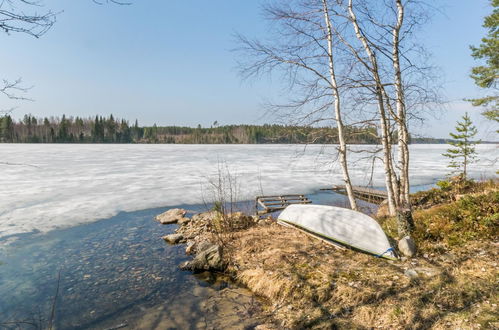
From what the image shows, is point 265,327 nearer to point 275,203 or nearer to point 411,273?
point 411,273

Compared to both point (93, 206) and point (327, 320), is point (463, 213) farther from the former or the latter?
point (93, 206)

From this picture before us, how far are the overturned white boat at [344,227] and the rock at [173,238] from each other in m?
3.52

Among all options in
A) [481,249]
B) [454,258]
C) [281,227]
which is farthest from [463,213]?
[281,227]

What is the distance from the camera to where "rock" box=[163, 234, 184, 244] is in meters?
8.46

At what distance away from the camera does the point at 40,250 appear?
23.8 feet

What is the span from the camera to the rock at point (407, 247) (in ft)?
18.9

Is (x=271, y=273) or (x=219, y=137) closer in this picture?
(x=271, y=273)

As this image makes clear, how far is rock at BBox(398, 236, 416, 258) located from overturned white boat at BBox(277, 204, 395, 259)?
279 millimetres

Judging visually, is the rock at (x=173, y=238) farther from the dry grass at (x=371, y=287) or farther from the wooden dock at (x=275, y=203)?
the wooden dock at (x=275, y=203)

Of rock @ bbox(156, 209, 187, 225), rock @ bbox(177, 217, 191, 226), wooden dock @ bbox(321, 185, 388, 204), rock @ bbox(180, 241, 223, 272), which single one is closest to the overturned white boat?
rock @ bbox(180, 241, 223, 272)

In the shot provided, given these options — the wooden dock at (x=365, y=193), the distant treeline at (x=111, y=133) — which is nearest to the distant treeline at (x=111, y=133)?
the distant treeline at (x=111, y=133)

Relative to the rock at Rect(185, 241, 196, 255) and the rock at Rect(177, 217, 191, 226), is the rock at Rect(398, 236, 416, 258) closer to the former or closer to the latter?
the rock at Rect(185, 241, 196, 255)

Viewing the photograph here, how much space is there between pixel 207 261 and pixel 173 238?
2.33 metres

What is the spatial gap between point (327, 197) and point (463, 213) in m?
9.35
